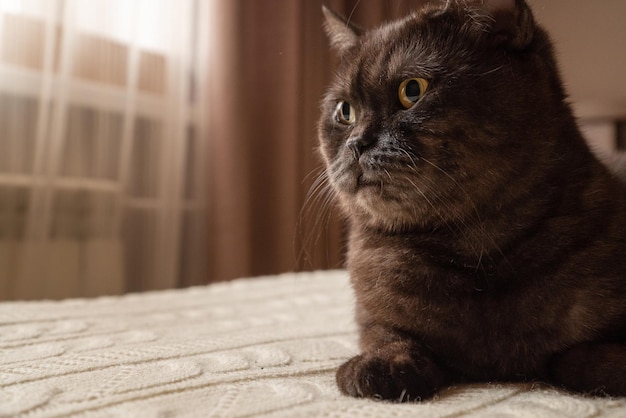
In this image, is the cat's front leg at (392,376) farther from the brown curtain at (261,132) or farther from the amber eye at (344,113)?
the brown curtain at (261,132)

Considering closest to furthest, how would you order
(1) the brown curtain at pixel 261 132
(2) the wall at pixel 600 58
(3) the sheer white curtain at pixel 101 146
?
1. (2) the wall at pixel 600 58
2. (3) the sheer white curtain at pixel 101 146
3. (1) the brown curtain at pixel 261 132

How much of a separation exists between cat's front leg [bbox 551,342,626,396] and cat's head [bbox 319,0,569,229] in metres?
0.22

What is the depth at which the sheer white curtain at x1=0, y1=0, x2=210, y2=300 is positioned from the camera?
187 cm

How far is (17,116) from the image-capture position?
1.87m

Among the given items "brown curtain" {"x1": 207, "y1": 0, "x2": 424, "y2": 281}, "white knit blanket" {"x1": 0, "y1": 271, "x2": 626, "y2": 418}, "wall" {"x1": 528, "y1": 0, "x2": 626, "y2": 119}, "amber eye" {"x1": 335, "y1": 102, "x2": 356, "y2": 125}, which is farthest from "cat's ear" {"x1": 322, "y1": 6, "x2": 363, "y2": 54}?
"brown curtain" {"x1": 207, "y1": 0, "x2": 424, "y2": 281}

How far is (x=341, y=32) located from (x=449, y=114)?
434 mm

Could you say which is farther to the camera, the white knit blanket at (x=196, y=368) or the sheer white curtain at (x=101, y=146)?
the sheer white curtain at (x=101, y=146)

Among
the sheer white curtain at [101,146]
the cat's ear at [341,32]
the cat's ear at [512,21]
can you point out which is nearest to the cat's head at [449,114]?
the cat's ear at [512,21]

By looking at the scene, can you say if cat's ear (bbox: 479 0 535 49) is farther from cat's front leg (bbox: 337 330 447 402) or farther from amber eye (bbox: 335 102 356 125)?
cat's front leg (bbox: 337 330 447 402)

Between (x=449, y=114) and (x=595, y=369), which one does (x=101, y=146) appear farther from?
(x=595, y=369)

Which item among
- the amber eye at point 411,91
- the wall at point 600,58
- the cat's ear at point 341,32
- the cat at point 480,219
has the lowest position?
the cat at point 480,219

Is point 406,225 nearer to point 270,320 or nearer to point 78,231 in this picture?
point 270,320

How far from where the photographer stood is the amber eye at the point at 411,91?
2.60 ft

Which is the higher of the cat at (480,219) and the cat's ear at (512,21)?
the cat's ear at (512,21)
